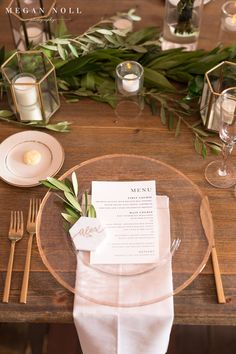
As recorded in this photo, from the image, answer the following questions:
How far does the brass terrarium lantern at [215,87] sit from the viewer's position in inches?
41.5

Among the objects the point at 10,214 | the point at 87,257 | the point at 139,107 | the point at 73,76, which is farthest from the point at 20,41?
the point at 87,257

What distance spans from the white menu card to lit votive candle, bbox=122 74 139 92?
0.28m

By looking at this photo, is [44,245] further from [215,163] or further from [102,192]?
[215,163]

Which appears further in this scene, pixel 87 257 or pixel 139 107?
pixel 139 107

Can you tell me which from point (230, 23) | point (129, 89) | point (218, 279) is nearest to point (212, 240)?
point (218, 279)

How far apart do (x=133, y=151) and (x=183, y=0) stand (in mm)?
445

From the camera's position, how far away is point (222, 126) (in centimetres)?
97

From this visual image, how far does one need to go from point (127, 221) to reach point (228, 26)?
767mm

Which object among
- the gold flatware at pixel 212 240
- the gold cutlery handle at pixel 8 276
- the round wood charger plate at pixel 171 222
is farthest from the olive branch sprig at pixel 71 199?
the gold flatware at pixel 212 240

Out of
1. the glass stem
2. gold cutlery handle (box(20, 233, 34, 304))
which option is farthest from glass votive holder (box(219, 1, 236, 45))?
gold cutlery handle (box(20, 233, 34, 304))

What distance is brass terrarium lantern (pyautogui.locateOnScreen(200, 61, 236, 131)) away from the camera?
1.05 metres

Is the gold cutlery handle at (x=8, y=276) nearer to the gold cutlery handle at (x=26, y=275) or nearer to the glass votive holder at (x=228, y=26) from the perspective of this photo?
the gold cutlery handle at (x=26, y=275)

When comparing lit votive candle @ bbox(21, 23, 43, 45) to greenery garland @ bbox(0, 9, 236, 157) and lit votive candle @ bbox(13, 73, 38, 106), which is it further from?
lit votive candle @ bbox(13, 73, 38, 106)

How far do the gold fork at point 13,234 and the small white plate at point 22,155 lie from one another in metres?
0.08
